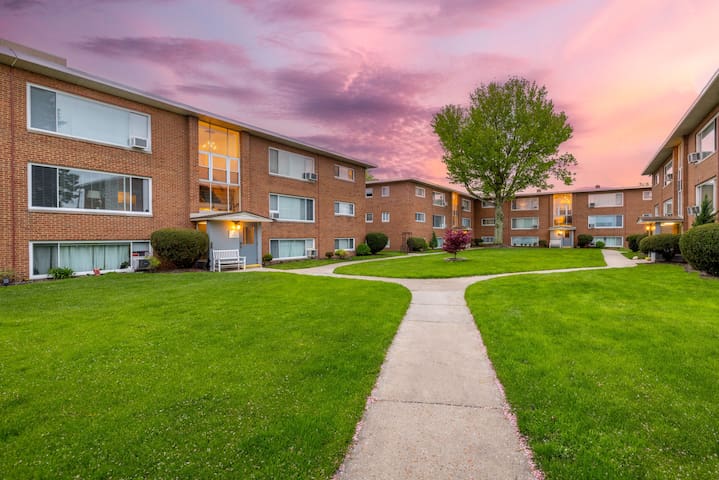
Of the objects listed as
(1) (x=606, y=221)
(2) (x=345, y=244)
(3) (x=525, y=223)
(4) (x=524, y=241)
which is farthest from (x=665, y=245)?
(3) (x=525, y=223)

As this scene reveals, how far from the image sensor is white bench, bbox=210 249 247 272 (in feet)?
53.9

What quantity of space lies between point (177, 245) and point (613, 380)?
15694mm

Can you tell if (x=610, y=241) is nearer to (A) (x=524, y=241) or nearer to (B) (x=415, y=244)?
(A) (x=524, y=241)

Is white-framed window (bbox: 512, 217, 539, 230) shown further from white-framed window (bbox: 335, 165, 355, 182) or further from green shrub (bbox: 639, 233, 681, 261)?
white-framed window (bbox: 335, 165, 355, 182)

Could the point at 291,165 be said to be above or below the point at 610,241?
above

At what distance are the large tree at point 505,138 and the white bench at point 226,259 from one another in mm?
25063

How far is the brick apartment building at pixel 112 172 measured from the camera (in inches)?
466

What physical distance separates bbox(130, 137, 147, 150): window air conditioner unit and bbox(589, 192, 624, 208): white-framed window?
158 ft

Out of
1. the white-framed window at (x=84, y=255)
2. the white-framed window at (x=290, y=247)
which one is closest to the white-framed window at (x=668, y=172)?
the white-framed window at (x=290, y=247)

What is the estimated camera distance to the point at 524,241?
46.0m

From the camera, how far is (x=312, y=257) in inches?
920

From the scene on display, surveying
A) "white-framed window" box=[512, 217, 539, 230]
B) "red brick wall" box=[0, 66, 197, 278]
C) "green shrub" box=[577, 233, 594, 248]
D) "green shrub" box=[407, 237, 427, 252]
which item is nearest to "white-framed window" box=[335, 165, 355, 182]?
"green shrub" box=[407, 237, 427, 252]

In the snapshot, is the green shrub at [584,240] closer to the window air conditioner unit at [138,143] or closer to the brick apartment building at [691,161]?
the brick apartment building at [691,161]

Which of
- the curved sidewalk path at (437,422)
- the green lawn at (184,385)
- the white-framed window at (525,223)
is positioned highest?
the white-framed window at (525,223)
